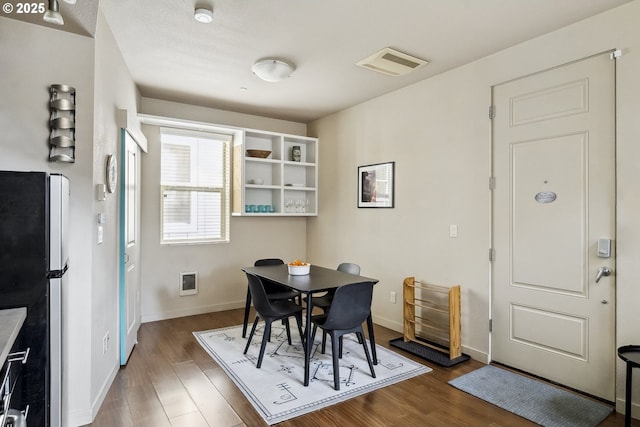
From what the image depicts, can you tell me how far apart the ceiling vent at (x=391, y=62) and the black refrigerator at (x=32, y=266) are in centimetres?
263

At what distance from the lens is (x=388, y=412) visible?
95.4 inches

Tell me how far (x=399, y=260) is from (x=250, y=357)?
1.94 metres

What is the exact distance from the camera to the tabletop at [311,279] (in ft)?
9.62

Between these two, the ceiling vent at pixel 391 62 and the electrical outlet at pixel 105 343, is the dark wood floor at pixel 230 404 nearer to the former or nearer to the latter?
the electrical outlet at pixel 105 343

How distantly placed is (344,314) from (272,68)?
2.29 m

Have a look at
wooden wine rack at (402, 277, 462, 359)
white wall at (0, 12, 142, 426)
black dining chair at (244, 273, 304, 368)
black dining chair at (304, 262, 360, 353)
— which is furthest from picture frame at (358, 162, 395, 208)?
white wall at (0, 12, 142, 426)

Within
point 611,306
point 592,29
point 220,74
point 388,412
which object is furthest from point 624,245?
point 220,74

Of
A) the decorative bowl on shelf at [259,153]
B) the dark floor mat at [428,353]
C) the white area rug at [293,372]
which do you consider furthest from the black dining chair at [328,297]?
the decorative bowl on shelf at [259,153]

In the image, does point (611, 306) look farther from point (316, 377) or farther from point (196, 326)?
point (196, 326)

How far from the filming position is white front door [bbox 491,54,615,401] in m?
2.56

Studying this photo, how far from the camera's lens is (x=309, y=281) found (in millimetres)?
3152

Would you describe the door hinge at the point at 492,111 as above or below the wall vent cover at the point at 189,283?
above

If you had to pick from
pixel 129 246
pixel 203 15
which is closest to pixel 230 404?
pixel 129 246

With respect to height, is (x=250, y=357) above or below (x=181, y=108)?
below
